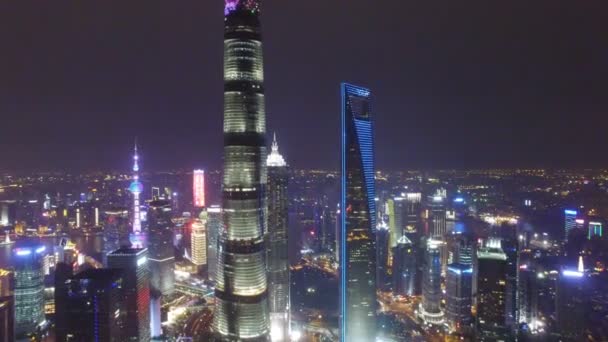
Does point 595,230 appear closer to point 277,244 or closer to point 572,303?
point 572,303

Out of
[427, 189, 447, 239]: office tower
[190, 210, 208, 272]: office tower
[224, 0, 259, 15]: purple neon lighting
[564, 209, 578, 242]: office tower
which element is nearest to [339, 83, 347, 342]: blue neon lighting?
[224, 0, 259, 15]: purple neon lighting

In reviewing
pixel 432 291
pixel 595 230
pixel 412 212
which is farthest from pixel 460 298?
pixel 412 212

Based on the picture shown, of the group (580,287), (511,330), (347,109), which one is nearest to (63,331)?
(347,109)

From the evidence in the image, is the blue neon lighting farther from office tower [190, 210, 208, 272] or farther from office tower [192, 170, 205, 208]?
office tower [192, 170, 205, 208]

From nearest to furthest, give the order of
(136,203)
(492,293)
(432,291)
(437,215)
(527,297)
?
(492,293), (527,297), (432,291), (437,215), (136,203)

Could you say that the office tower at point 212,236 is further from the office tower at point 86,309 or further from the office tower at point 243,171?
the office tower at point 86,309

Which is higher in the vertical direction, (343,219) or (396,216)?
(343,219)

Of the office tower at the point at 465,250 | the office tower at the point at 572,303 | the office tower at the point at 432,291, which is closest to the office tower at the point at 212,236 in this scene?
the office tower at the point at 432,291
